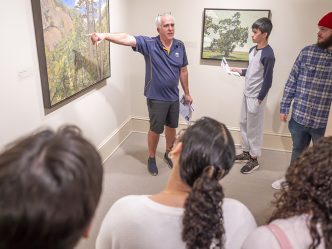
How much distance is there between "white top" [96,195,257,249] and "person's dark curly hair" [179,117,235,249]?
0.16 ft

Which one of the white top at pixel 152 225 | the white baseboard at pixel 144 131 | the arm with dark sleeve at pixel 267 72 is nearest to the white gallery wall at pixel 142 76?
the white baseboard at pixel 144 131

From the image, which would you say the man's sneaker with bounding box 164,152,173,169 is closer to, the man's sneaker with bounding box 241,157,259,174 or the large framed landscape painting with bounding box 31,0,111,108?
the man's sneaker with bounding box 241,157,259,174

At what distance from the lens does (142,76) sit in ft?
12.4

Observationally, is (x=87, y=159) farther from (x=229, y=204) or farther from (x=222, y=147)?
(x=229, y=204)

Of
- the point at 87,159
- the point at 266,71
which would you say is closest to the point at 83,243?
the point at 87,159

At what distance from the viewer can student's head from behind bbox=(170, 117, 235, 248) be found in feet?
2.84

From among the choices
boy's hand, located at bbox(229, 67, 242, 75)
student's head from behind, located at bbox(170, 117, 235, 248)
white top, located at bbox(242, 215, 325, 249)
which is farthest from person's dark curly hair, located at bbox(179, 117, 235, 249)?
boy's hand, located at bbox(229, 67, 242, 75)

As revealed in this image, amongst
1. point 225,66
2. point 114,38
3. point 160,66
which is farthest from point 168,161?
point 114,38

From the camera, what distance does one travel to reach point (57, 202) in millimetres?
512

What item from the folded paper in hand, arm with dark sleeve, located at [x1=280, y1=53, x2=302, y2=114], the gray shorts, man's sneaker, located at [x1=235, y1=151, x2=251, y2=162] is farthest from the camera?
man's sneaker, located at [x1=235, y1=151, x2=251, y2=162]

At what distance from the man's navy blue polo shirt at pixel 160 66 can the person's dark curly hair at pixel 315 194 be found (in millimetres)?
2049

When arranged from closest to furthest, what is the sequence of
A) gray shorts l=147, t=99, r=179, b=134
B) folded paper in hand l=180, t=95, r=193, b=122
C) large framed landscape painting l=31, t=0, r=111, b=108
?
large framed landscape painting l=31, t=0, r=111, b=108 → gray shorts l=147, t=99, r=179, b=134 → folded paper in hand l=180, t=95, r=193, b=122

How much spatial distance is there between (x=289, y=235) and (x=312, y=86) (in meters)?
1.83

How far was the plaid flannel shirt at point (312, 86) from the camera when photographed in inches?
89.5
